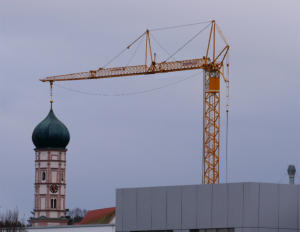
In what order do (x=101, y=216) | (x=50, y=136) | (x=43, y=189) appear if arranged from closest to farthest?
Answer: (x=101, y=216)
(x=43, y=189)
(x=50, y=136)

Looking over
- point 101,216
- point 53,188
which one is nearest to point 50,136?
point 53,188

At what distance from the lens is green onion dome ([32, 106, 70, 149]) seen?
186 m

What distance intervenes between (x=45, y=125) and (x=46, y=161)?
23.1ft

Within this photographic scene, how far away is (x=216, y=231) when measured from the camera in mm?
74875

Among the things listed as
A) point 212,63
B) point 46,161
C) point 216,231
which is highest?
point 212,63

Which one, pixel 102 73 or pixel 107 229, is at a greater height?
pixel 102 73

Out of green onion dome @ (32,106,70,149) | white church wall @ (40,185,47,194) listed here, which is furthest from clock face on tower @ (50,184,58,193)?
green onion dome @ (32,106,70,149)

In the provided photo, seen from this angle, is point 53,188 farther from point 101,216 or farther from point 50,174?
point 101,216

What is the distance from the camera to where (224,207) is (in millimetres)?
74312

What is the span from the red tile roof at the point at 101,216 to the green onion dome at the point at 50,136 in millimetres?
16555

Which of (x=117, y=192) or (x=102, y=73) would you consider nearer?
(x=117, y=192)

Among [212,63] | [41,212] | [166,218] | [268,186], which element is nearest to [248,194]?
[268,186]

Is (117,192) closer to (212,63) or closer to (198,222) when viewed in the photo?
(198,222)

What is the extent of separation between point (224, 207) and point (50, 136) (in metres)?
113
